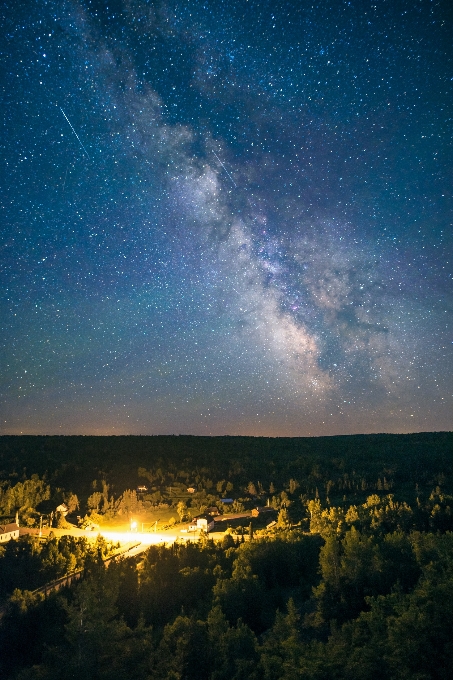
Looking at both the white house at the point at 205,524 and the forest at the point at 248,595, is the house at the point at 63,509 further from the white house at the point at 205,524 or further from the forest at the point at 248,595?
the white house at the point at 205,524

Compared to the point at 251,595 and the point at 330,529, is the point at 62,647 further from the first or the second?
the point at 330,529

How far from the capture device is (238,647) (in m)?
15.7

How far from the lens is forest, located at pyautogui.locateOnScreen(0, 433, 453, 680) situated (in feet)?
40.3

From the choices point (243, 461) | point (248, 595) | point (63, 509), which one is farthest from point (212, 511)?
point (243, 461)

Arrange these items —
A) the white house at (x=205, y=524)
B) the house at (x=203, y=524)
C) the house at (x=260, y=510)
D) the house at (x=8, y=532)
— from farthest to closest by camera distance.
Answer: the house at (x=260, y=510)
the house at (x=203, y=524)
the white house at (x=205, y=524)
the house at (x=8, y=532)

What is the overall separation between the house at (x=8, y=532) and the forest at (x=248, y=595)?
3.13 metres

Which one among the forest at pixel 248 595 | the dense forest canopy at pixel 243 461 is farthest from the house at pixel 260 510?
the dense forest canopy at pixel 243 461

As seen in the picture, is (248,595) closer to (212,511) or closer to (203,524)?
(203,524)

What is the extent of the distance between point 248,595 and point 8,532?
27.2 meters

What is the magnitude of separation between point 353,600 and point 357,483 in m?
41.1

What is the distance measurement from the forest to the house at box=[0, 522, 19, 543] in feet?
10.3

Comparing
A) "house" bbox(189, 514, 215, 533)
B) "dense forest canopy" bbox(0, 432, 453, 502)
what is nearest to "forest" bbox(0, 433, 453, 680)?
"house" bbox(189, 514, 215, 533)

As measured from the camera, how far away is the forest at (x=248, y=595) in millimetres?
12289

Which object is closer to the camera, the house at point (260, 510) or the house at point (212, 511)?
the house at point (260, 510)
